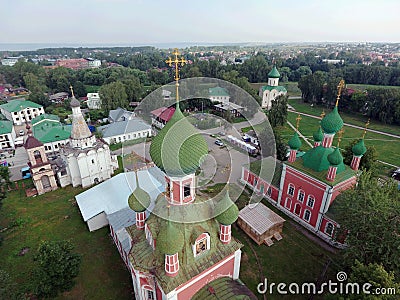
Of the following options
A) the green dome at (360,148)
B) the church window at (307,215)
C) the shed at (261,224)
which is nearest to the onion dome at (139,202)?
the shed at (261,224)

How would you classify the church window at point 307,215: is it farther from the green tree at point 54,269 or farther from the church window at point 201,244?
the green tree at point 54,269

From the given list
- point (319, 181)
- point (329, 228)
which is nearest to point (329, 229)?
point (329, 228)

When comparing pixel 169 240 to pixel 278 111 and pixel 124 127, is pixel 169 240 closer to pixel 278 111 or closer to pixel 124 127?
pixel 124 127

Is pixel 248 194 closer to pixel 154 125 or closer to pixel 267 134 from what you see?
pixel 267 134

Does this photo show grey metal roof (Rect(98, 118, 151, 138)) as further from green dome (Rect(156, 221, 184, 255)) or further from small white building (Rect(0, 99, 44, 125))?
green dome (Rect(156, 221, 184, 255))

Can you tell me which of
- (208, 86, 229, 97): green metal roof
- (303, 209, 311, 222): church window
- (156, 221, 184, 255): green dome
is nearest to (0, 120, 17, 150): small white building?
(208, 86, 229, 97): green metal roof
